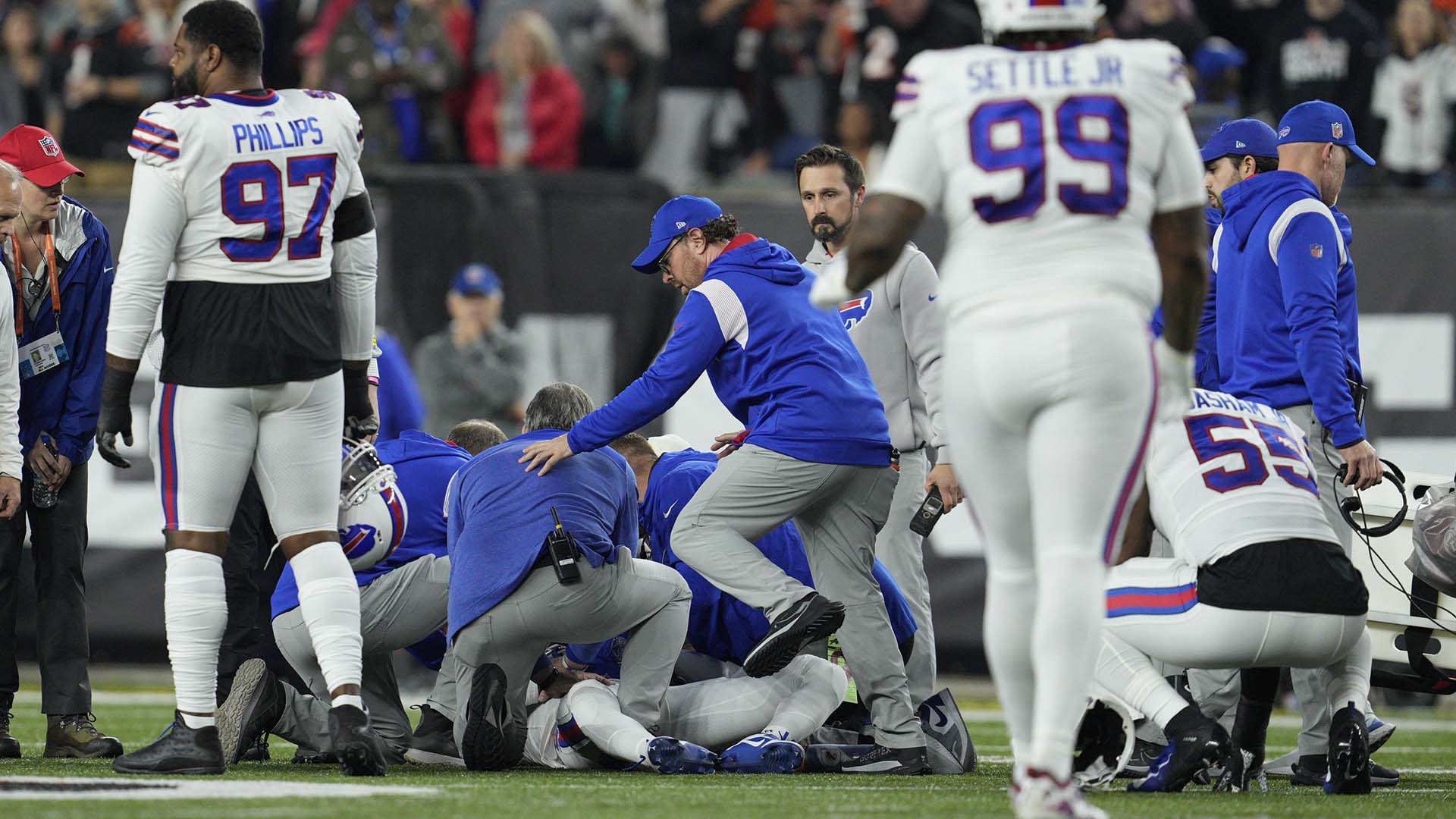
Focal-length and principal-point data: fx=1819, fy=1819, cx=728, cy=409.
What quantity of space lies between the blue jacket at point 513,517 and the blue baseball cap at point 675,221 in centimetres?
72

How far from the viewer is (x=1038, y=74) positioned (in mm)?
3855

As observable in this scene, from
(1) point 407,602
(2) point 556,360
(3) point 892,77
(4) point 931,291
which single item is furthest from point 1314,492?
(3) point 892,77

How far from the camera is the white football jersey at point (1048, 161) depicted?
150 inches

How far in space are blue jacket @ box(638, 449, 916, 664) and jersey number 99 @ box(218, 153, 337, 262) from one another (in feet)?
5.53

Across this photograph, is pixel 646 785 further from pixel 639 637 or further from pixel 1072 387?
pixel 1072 387

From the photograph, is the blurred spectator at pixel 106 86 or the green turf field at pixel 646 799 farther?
the blurred spectator at pixel 106 86

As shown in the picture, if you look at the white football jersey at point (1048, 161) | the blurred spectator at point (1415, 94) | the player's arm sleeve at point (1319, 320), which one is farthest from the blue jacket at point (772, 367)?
the blurred spectator at point (1415, 94)

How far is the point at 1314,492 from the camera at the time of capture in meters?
5.11

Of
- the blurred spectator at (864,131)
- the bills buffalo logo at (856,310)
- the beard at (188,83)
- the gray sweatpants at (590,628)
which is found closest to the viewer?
the beard at (188,83)

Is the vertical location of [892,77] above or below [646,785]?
above

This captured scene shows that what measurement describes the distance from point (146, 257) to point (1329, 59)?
8.21 m

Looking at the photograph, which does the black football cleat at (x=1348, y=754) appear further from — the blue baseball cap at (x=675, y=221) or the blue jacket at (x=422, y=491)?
the blue jacket at (x=422, y=491)

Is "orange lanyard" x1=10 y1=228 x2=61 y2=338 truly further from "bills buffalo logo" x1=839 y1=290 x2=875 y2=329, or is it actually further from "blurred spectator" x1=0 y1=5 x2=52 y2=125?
"blurred spectator" x1=0 y1=5 x2=52 y2=125

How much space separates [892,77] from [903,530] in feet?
17.0
